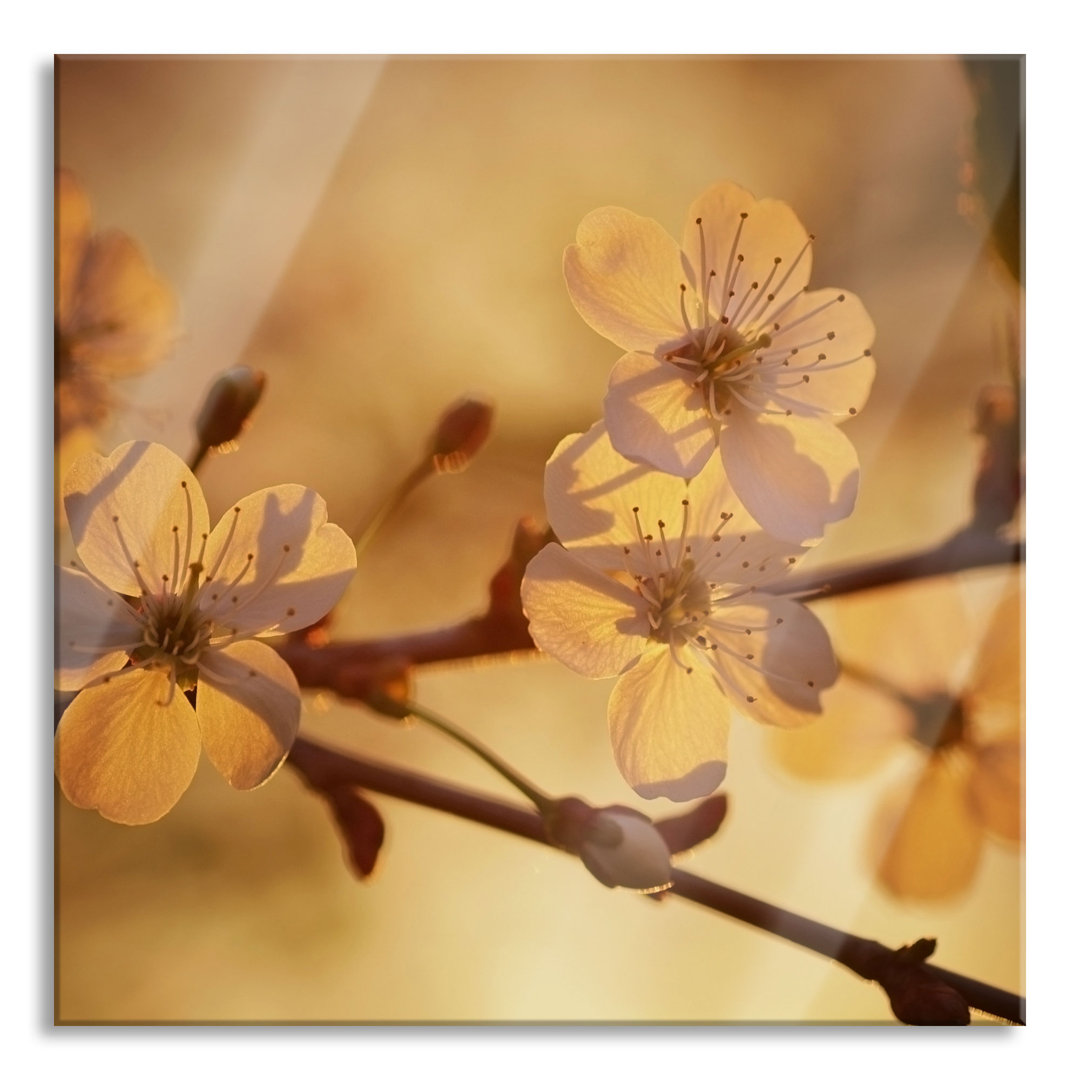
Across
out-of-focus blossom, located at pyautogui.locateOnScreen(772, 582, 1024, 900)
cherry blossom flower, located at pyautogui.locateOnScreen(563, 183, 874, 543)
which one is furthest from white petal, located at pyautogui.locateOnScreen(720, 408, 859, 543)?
out-of-focus blossom, located at pyautogui.locateOnScreen(772, 582, 1024, 900)

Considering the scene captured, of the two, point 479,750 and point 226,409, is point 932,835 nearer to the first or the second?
point 479,750

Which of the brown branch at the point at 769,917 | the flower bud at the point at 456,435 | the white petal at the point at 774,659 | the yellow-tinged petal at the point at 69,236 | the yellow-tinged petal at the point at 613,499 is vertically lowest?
the brown branch at the point at 769,917

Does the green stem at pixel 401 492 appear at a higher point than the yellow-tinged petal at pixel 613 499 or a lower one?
higher

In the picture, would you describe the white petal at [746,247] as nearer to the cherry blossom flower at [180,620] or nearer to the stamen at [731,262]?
the stamen at [731,262]

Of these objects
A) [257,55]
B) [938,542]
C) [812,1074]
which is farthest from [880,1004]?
[257,55]

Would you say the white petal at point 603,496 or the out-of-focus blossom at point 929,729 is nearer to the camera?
the white petal at point 603,496

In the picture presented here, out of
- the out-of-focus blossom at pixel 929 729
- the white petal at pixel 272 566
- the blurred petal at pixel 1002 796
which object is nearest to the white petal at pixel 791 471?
the out-of-focus blossom at pixel 929 729

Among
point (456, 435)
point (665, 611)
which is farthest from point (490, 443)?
point (665, 611)
